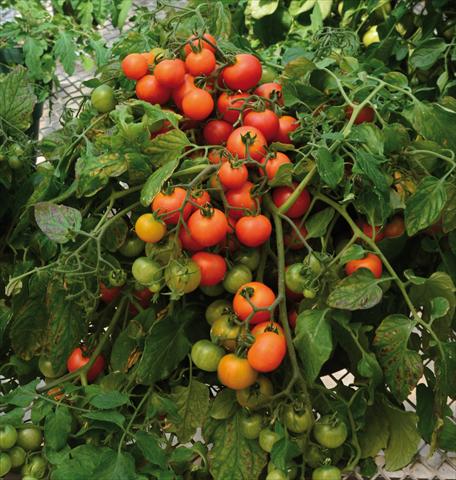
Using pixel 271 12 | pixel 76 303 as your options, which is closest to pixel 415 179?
pixel 76 303

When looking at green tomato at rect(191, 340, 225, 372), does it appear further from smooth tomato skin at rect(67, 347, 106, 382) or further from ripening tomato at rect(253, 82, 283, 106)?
ripening tomato at rect(253, 82, 283, 106)

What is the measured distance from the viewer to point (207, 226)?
51 centimetres

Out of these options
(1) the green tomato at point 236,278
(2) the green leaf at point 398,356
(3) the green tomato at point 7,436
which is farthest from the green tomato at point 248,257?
(3) the green tomato at point 7,436

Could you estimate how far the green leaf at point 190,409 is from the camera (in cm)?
57

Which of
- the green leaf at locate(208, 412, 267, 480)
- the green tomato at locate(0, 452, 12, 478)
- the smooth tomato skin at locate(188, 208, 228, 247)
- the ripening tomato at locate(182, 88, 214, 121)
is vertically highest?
the ripening tomato at locate(182, 88, 214, 121)

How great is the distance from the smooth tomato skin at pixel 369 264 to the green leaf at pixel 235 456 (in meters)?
0.15

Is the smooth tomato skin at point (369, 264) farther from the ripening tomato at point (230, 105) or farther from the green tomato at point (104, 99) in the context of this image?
the green tomato at point (104, 99)

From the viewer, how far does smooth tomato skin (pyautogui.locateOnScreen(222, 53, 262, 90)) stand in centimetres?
59

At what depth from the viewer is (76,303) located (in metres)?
0.57

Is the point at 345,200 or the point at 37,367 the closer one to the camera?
the point at 345,200

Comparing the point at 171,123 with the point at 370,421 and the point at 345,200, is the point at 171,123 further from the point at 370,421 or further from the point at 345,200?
the point at 370,421

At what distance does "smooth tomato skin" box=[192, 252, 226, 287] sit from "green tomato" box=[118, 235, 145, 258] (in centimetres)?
7

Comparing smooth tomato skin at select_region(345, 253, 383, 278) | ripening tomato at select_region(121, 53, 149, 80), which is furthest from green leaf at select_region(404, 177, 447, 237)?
ripening tomato at select_region(121, 53, 149, 80)

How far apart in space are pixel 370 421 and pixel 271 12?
93 cm
